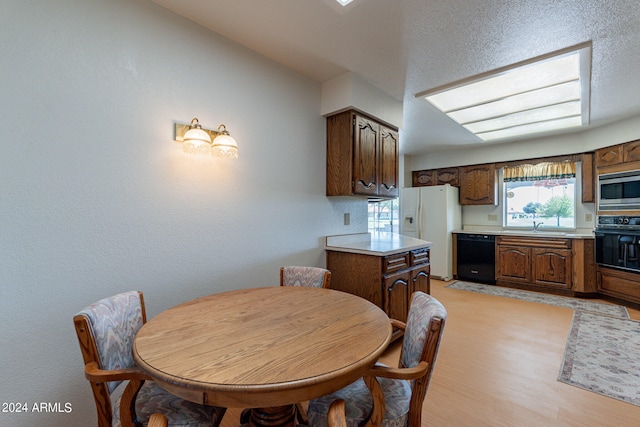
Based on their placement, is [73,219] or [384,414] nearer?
[384,414]

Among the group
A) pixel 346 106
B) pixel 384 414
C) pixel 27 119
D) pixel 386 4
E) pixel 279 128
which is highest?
pixel 386 4

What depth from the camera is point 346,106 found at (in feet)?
8.29

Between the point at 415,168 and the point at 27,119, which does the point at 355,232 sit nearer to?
the point at 27,119

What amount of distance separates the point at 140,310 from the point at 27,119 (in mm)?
1063

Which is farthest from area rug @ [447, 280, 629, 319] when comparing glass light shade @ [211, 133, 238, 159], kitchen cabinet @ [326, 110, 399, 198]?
glass light shade @ [211, 133, 238, 159]

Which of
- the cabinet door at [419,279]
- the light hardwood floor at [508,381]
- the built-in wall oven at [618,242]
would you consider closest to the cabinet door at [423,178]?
the built-in wall oven at [618,242]

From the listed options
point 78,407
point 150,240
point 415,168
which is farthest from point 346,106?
point 415,168

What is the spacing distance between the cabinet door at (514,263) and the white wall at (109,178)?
417cm

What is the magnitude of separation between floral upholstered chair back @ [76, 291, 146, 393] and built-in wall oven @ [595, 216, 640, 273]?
5.16 metres

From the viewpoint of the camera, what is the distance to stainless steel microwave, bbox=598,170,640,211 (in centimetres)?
339

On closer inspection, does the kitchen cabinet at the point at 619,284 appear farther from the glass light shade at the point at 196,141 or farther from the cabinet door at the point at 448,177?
the glass light shade at the point at 196,141

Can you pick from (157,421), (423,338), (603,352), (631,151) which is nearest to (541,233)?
(631,151)

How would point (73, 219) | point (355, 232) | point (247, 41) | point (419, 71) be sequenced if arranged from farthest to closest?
point (355, 232) < point (419, 71) < point (247, 41) < point (73, 219)

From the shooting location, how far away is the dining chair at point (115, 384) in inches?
39.7
